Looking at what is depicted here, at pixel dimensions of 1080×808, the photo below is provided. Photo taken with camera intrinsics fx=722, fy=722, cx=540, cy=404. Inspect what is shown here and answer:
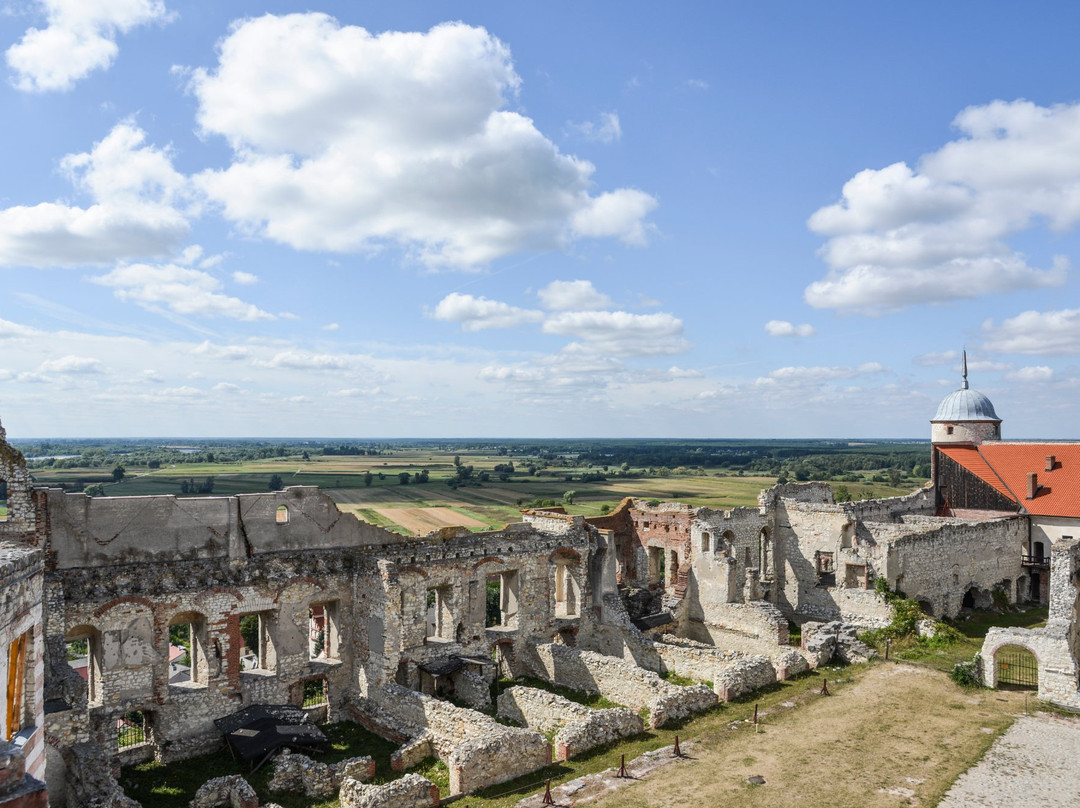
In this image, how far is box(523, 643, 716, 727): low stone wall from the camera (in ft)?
64.1

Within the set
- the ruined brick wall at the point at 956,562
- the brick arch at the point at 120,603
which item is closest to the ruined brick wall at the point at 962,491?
the ruined brick wall at the point at 956,562

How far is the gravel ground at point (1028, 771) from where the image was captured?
14852 millimetres

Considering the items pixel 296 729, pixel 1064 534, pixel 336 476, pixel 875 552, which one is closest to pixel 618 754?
pixel 296 729

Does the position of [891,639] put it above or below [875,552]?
below

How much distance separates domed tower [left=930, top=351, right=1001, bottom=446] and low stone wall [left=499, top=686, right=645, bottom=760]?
102ft

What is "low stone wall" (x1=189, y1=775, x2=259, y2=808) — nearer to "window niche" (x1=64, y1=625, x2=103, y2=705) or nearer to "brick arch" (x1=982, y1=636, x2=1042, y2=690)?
"window niche" (x1=64, y1=625, x2=103, y2=705)

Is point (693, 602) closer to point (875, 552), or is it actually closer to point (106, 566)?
point (875, 552)

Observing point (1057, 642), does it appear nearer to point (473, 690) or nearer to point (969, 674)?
point (969, 674)

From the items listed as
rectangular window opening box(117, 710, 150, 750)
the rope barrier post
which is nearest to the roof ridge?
the rope barrier post

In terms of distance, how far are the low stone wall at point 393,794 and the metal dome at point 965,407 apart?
37.7m

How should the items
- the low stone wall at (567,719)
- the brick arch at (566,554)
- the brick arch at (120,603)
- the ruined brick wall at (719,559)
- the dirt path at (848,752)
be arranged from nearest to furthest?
the dirt path at (848,752) → the low stone wall at (567,719) → the brick arch at (120,603) → the brick arch at (566,554) → the ruined brick wall at (719,559)

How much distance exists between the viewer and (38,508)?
18.3 metres

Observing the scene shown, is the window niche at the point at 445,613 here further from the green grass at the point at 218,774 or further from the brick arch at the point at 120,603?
the brick arch at the point at 120,603

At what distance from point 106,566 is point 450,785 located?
11.0 meters
